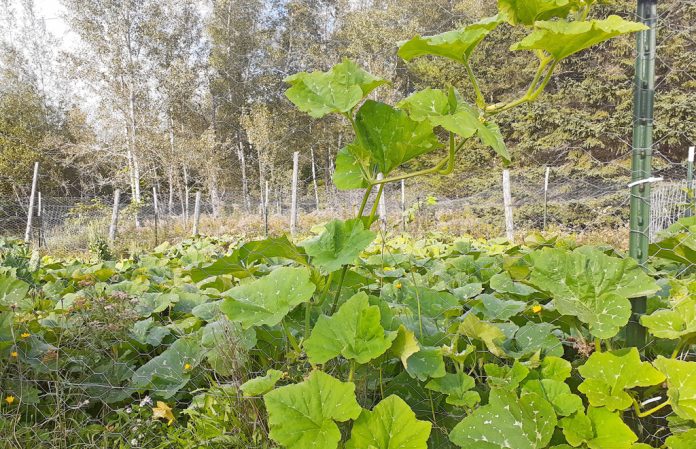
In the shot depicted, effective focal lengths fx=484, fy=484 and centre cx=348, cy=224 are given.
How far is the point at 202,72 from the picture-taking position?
70.8ft

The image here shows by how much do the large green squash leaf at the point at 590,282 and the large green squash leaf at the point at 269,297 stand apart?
44 centimetres

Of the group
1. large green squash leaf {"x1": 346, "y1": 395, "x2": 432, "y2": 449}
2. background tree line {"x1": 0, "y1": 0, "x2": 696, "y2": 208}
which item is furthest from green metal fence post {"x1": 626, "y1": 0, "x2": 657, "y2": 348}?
background tree line {"x1": 0, "y1": 0, "x2": 696, "y2": 208}

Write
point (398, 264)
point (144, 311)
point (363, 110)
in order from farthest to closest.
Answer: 1. point (398, 264)
2. point (144, 311)
3. point (363, 110)

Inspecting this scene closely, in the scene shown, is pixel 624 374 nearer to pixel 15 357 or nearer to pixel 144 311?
pixel 144 311

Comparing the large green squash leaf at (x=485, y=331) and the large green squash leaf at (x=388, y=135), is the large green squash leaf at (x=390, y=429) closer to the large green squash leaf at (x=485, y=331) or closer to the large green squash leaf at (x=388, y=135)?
the large green squash leaf at (x=485, y=331)

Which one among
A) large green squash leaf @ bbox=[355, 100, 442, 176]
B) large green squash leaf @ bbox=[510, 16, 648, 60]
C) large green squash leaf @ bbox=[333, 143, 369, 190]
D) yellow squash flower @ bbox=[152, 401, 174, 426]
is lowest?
yellow squash flower @ bbox=[152, 401, 174, 426]

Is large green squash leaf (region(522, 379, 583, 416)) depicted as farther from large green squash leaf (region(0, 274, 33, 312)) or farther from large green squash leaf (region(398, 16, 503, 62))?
large green squash leaf (region(0, 274, 33, 312))

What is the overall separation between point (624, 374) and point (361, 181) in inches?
22.3

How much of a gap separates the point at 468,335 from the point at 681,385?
1.12 feet

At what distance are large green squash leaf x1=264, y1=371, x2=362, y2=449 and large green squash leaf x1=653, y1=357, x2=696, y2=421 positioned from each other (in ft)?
1.63

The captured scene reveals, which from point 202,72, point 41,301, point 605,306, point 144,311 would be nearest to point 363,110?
point 605,306

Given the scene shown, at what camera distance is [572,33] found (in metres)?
0.73

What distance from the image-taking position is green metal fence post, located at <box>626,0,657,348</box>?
3.09 feet

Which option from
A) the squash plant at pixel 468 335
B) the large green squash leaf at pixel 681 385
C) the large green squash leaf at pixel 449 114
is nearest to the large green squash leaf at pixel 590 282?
the squash plant at pixel 468 335
